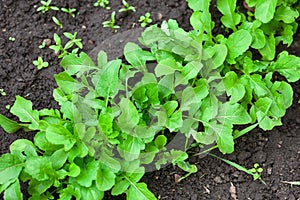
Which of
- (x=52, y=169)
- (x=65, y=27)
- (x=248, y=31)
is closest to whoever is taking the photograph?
(x=52, y=169)

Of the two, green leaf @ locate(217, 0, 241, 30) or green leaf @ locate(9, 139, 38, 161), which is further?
green leaf @ locate(217, 0, 241, 30)

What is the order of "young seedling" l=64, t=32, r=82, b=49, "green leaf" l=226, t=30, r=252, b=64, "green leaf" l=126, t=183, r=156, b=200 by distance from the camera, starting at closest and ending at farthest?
"green leaf" l=126, t=183, r=156, b=200
"green leaf" l=226, t=30, r=252, b=64
"young seedling" l=64, t=32, r=82, b=49

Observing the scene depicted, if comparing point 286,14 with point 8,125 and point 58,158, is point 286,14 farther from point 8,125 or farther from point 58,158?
point 8,125

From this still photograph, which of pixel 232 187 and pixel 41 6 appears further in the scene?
pixel 41 6

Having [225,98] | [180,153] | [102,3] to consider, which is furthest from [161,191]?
[102,3]

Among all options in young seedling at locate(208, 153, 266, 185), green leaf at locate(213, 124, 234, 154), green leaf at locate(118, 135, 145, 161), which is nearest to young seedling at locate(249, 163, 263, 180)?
young seedling at locate(208, 153, 266, 185)

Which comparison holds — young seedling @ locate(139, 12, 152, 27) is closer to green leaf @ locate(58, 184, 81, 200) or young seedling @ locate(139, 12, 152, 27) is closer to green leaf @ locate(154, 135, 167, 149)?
green leaf @ locate(154, 135, 167, 149)

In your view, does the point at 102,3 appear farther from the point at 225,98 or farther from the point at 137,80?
the point at 225,98
